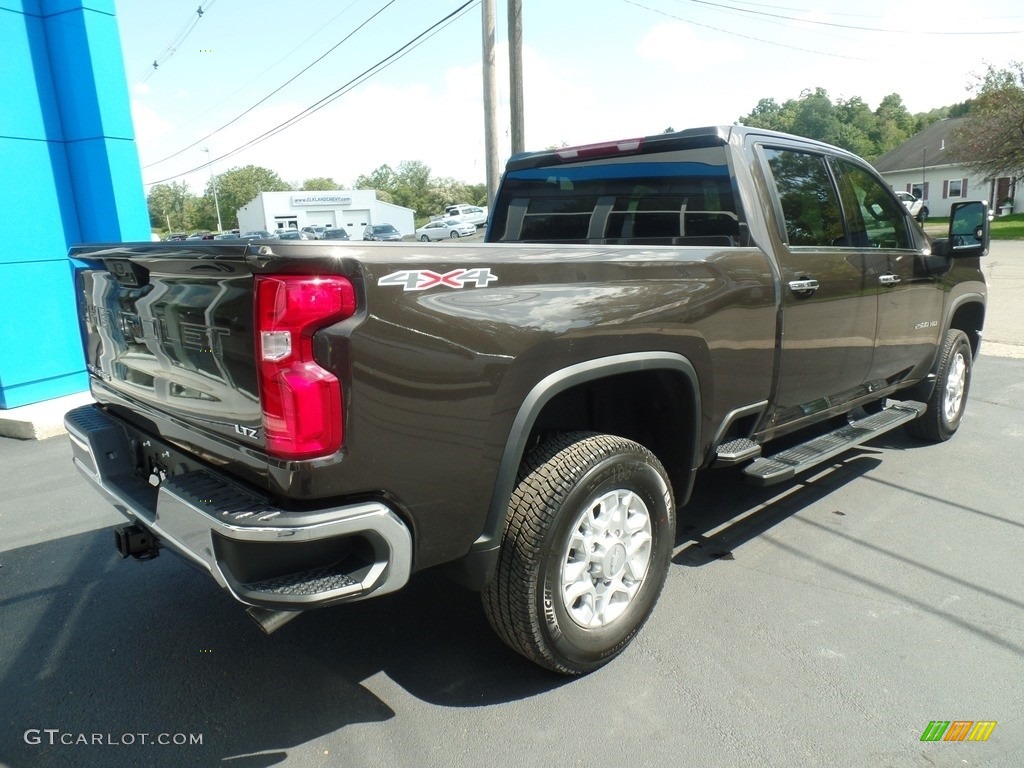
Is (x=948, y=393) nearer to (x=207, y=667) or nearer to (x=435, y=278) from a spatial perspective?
(x=435, y=278)

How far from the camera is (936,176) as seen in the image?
5172cm

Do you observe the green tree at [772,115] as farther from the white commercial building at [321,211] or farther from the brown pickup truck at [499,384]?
the brown pickup truck at [499,384]

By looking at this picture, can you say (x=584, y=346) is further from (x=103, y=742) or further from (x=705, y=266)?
(x=103, y=742)

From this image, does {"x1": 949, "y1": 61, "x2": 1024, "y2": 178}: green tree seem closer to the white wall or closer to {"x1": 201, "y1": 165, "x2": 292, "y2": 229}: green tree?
the white wall

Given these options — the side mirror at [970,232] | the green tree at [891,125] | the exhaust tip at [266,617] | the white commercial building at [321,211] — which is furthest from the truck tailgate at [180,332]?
the green tree at [891,125]

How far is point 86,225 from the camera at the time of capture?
25.2 ft

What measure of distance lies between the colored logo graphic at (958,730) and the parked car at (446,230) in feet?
139

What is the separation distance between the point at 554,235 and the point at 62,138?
5950 millimetres

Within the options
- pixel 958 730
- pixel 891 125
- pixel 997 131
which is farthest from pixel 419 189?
pixel 958 730

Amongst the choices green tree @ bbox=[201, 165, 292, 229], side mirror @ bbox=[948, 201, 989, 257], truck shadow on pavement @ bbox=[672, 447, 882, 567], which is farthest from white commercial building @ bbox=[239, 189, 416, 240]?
truck shadow on pavement @ bbox=[672, 447, 882, 567]

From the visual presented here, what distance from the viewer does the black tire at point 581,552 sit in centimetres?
250

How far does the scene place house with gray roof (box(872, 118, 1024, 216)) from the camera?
4934cm

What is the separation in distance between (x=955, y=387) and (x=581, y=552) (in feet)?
13.6

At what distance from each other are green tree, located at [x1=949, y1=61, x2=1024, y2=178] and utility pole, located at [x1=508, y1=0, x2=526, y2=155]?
34783mm
